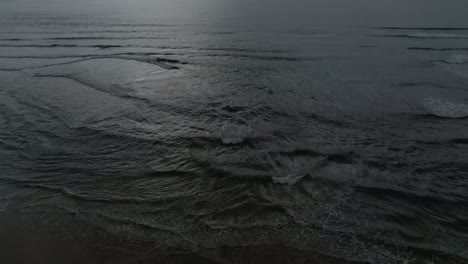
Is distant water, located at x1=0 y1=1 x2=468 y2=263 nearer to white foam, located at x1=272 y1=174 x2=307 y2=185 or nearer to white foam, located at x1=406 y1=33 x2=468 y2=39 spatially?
white foam, located at x1=272 y1=174 x2=307 y2=185

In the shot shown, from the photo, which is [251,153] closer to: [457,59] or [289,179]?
[289,179]

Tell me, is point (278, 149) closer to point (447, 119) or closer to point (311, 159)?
point (311, 159)

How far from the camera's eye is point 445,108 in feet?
40.7

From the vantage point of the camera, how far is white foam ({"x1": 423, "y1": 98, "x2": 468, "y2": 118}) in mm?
11789

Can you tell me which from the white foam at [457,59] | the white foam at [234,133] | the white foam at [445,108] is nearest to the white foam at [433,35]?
the white foam at [457,59]

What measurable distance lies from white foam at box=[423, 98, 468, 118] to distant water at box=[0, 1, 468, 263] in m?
0.09

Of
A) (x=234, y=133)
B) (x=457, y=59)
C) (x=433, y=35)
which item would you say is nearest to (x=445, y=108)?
(x=234, y=133)

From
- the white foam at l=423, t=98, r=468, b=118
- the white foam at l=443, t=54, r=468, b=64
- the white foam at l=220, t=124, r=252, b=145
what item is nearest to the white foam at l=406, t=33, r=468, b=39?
the white foam at l=443, t=54, r=468, b=64

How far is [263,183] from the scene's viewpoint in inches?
295

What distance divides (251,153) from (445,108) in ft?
30.5

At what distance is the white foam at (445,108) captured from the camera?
11789 mm

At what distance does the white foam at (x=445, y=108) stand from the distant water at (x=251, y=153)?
9 centimetres

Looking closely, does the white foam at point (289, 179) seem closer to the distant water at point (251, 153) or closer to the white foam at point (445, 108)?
the distant water at point (251, 153)

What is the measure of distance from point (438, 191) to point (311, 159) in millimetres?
3166
